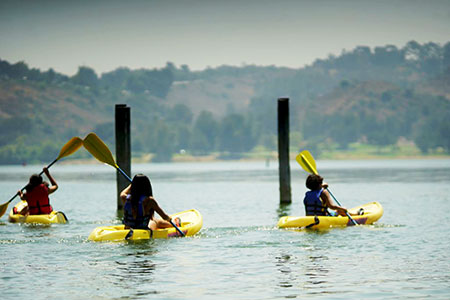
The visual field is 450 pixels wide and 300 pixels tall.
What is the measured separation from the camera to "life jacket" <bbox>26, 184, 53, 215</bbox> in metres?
20.0

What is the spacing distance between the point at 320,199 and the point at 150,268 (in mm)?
5977

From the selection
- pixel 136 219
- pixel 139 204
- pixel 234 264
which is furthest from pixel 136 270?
pixel 136 219

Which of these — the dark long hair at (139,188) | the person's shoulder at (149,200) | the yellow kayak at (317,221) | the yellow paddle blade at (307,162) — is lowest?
the yellow kayak at (317,221)

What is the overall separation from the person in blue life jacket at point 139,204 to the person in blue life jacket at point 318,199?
351 centimetres

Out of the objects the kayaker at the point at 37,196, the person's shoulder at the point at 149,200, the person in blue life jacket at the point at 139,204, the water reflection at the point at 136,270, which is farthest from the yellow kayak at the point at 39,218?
the person's shoulder at the point at 149,200

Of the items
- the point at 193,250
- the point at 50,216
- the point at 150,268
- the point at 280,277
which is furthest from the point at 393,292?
the point at 50,216

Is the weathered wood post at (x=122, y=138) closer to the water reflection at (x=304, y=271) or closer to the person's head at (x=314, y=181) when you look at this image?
the person's head at (x=314, y=181)

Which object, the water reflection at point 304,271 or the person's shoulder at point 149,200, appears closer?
the water reflection at point 304,271

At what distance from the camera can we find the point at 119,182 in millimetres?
24516

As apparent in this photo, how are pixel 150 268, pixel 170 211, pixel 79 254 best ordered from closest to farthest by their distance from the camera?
pixel 150 268, pixel 79 254, pixel 170 211

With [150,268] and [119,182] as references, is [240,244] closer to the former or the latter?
[150,268]

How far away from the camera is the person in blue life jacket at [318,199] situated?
58.0 feet

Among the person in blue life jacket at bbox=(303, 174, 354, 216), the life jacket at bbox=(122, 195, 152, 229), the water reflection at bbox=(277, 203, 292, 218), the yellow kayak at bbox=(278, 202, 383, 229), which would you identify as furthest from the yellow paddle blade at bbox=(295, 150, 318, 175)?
the life jacket at bbox=(122, 195, 152, 229)

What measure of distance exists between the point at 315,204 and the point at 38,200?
7058mm
